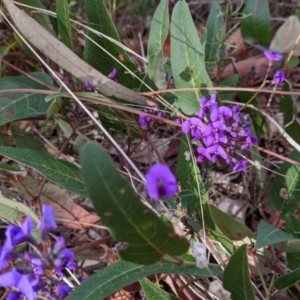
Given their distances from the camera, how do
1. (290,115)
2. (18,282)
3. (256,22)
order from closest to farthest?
(18,282)
(290,115)
(256,22)

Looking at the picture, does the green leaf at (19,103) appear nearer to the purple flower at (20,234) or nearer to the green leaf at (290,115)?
the purple flower at (20,234)

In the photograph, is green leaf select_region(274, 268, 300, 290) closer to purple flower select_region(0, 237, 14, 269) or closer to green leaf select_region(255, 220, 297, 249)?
green leaf select_region(255, 220, 297, 249)

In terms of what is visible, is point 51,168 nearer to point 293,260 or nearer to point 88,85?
point 88,85

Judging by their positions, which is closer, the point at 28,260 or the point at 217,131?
the point at 28,260

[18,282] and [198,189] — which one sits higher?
[18,282]

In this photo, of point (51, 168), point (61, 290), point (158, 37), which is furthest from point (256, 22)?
point (61, 290)

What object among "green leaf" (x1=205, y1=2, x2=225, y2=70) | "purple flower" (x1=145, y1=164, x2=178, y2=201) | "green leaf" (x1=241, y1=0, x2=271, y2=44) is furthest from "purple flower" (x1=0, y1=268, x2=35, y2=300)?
"green leaf" (x1=241, y1=0, x2=271, y2=44)

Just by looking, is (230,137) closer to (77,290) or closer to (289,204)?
(289,204)
